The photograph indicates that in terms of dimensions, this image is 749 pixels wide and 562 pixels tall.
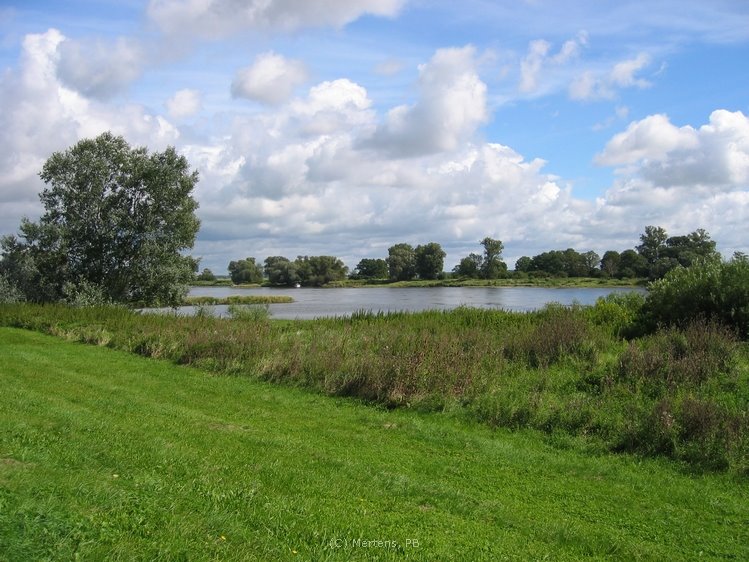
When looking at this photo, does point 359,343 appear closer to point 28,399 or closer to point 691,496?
point 28,399

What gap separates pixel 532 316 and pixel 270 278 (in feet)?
335

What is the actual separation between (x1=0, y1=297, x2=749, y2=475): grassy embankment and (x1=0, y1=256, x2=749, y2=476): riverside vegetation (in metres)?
0.03

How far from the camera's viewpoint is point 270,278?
4744 inches

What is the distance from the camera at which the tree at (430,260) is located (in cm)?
11094

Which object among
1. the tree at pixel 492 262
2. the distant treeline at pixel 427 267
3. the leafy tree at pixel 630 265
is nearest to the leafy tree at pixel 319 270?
the distant treeline at pixel 427 267

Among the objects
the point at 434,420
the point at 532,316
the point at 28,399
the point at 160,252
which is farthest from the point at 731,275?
the point at 160,252

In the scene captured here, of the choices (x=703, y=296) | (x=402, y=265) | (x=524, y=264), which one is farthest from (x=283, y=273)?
(x=703, y=296)

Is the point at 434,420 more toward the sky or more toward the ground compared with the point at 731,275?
more toward the ground

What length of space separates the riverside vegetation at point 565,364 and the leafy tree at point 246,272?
357 feet

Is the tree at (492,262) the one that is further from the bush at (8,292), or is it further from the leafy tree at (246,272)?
the bush at (8,292)

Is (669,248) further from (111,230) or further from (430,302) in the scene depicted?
(111,230)

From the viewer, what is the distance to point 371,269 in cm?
12731

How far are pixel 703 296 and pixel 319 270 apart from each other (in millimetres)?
100732

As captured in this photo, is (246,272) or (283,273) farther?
(246,272)
